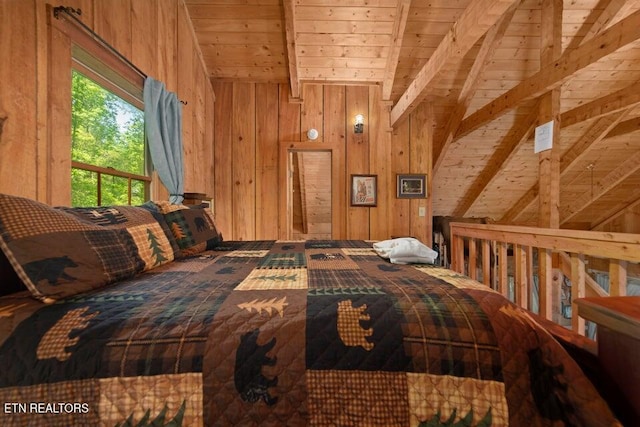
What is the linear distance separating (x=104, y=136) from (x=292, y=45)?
1.99 metres

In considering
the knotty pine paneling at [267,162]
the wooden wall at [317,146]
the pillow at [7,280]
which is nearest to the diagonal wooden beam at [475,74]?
the wooden wall at [317,146]

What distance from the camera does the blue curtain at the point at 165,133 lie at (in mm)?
1952

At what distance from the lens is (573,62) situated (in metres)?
1.95

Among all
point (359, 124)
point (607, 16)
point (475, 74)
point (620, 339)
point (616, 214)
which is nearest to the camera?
point (620, 339)

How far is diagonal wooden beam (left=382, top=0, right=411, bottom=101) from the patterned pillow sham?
113 inches

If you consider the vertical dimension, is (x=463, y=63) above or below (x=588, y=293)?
above

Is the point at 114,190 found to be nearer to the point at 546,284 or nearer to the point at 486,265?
the point at 486,265

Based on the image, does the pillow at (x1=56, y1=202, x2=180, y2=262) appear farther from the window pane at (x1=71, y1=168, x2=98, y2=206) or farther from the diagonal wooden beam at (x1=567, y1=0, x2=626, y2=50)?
the diagonal wooden beam at (x1=567, y1=0, x2=626, y2=50)

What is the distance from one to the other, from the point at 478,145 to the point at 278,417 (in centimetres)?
435

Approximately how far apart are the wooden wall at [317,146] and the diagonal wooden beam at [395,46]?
195mm

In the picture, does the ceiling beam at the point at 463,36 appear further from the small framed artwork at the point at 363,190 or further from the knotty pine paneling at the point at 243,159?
the knotty pine paneling at the point at 243,159

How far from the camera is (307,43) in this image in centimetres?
283

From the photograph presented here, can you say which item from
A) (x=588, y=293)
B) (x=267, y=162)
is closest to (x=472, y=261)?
(x=588, y=293)

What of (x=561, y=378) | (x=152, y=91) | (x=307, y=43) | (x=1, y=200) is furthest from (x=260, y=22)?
(x=561, y=378)
